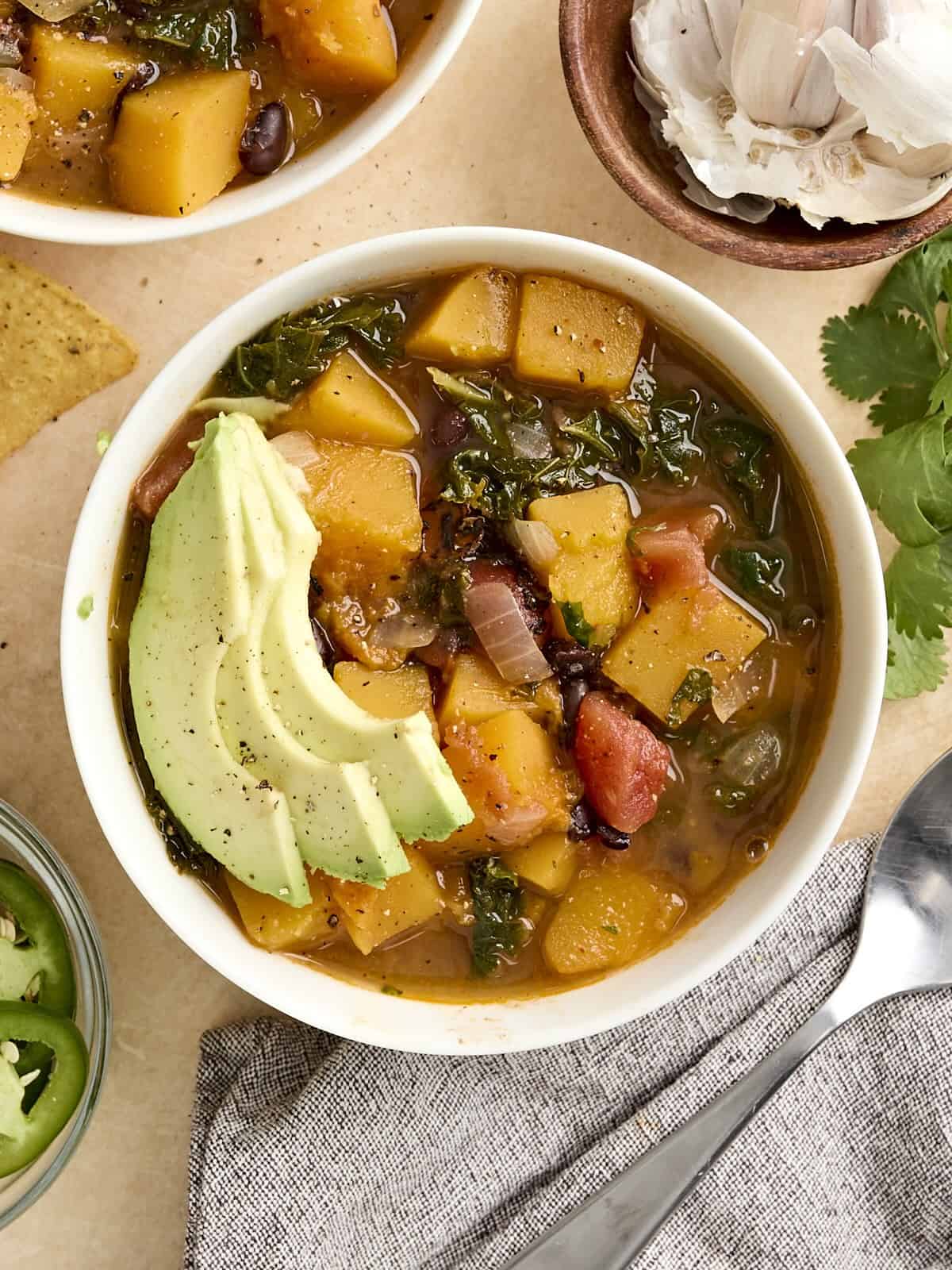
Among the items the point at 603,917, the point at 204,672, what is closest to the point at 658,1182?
the point at 603,917

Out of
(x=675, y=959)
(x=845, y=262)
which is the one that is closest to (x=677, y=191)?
(x=845, y=262)

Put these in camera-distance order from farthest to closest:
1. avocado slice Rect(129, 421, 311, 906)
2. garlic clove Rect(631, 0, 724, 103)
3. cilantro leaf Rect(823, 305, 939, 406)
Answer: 1. cilantro leaf Rect(823, 305, 939, 406)
2. garlic clove Rect(631, 0, 724, 103)
3. avocado slice Rect(129, 421, 311, 906)

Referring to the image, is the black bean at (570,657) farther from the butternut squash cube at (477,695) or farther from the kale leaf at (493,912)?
the kale leaf at (493,912)

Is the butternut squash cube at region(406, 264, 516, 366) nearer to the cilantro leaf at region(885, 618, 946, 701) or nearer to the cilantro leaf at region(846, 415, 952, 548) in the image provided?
the cilantro leaf at region(846, 415, 952, 548)

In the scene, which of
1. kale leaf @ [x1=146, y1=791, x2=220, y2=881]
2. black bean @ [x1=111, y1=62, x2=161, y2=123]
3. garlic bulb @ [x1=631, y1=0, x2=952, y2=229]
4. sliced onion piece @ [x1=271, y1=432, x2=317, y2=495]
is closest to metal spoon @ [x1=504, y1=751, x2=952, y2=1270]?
kale leaf @ [x1=146, y1=791, x2=220, y2=881]

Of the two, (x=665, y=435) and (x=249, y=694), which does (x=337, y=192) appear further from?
(x=249, y=694)

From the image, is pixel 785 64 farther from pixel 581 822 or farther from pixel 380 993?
pixel 380 993
